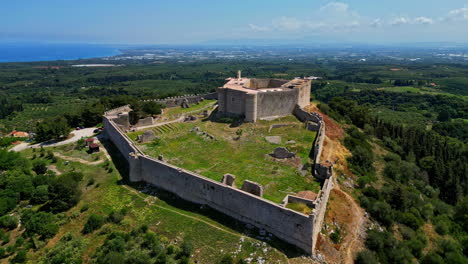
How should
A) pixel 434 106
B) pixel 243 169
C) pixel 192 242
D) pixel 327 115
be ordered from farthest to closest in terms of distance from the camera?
1. pixel 434 106
2. pixel 327 115
3. pixel 243 169
4. pixel 192 242

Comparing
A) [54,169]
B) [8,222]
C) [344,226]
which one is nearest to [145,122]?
[54,169]

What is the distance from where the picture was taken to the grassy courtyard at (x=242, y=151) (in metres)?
24.7

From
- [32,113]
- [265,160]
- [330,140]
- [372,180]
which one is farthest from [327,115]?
[32,113]

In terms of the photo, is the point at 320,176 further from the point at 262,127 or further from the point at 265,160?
the point at 262,127

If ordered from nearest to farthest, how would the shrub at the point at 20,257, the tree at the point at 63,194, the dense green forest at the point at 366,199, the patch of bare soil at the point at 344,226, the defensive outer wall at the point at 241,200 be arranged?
the defensive outer wall at the point at 241,200, the patch of bare soil at the point at 344,226, the dense green forest at the point at 366,199, the shrub at the point at 20,257, the tree at the point at 63,194

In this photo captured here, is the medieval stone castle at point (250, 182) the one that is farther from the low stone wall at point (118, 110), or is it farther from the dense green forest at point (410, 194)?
the dense green forest at point (410, 194)

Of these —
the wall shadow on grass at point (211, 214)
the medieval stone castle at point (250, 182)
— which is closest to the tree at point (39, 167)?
the wall shadow on grass at point (211, 214)

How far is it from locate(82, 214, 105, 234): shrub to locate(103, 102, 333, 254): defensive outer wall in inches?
239

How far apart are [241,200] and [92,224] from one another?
12497 mm

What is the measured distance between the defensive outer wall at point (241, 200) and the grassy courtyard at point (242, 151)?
193cm

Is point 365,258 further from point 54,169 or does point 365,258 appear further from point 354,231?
point 54,169

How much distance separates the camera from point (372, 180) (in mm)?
29297

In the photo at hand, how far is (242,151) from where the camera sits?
31.6m

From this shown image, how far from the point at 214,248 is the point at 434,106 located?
110080mm
